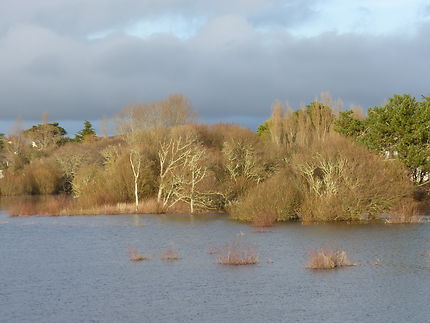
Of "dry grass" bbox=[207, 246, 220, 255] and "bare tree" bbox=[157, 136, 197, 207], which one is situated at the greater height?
"bare tree" bbox=[157, 136, 197, 207]

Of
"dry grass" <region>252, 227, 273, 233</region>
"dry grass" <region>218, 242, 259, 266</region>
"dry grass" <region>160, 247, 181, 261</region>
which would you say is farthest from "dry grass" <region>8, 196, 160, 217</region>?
"dry grass" <region>218, 242, 259, 266</region>

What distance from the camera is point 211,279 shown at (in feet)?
84.7

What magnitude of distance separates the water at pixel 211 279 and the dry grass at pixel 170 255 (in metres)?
0.43

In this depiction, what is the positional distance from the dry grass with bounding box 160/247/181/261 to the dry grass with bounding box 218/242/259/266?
2098 millimetres

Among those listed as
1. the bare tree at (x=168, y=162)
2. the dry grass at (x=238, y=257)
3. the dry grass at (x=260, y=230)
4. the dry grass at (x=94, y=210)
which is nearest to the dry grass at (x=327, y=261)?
the dry grass at (x=238, y=257)

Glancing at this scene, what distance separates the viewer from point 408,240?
3547 cm

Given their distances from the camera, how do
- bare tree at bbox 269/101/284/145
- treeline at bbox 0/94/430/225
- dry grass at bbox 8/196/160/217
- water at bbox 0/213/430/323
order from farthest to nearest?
bare tree at bbox 269/101/284/145
dry grass at bbox 8/196/160/217
treeline at bbox 0/94/430/225
water at bbox 0/213/430/323

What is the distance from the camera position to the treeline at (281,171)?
4559 cm

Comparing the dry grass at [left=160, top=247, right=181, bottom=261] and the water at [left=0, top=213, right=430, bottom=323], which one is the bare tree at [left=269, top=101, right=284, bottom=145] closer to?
the water at [left=0, top=213, right=430, bottom=323]

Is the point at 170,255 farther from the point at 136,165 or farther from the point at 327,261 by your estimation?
the point at 136,165

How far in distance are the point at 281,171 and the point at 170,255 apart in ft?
69.7

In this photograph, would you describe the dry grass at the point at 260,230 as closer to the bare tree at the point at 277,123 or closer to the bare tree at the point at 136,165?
the bare tree at the point at 136,165

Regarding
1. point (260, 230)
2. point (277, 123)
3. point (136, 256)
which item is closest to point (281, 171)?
point (260, 230)

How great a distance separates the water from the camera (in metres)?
20.8
